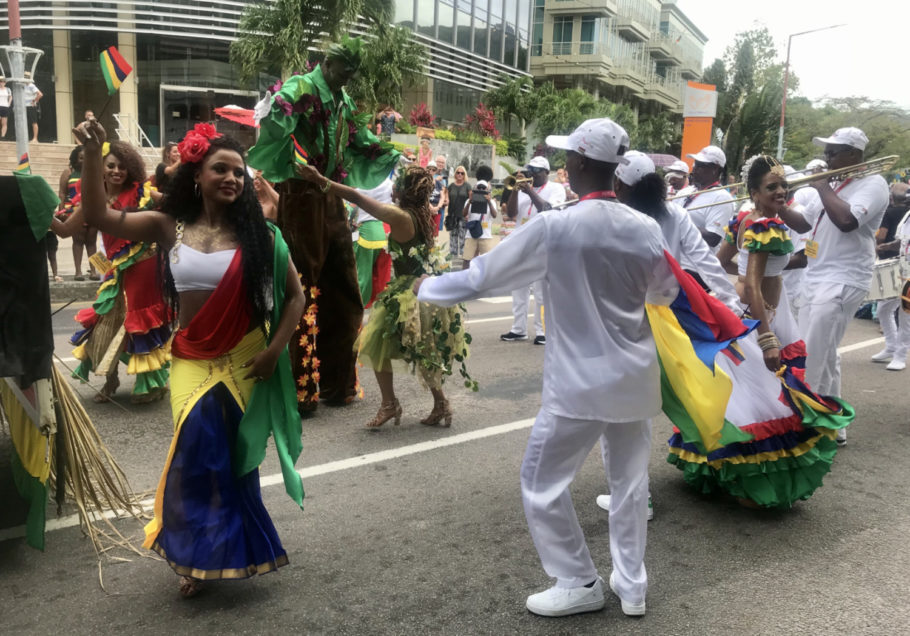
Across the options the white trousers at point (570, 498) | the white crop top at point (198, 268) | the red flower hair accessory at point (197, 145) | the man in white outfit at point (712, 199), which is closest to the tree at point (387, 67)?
the man in white outfit at point (712, 199)

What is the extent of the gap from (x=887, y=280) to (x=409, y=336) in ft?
14.4

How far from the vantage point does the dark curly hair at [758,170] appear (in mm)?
5133

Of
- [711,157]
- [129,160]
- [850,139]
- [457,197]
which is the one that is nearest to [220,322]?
[129,160]

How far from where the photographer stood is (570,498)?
3.38m

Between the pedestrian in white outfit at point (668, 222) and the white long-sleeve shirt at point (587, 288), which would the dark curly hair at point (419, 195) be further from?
the white long-sleeve shirt at point (587, 288)

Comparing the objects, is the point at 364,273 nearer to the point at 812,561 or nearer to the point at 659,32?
the point at 812,561

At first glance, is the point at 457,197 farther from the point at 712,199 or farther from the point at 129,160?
the point at 129,160

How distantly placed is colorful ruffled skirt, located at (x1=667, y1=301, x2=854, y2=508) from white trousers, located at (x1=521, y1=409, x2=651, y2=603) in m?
1.15

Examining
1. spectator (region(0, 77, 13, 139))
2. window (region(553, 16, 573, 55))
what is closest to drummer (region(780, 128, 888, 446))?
spectator (region(0, 77, 13, 139))

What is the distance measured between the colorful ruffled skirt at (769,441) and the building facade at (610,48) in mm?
47630

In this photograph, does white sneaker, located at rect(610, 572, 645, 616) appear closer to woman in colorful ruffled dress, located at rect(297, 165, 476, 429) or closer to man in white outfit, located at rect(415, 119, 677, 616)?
man in white outfit, located at rect(415, 119, 677, 616)

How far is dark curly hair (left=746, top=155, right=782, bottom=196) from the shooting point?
202 inches

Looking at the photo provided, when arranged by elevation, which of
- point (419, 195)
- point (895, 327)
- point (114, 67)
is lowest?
point (895, 327)

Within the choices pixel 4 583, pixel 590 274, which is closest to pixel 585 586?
pixel 590 274
